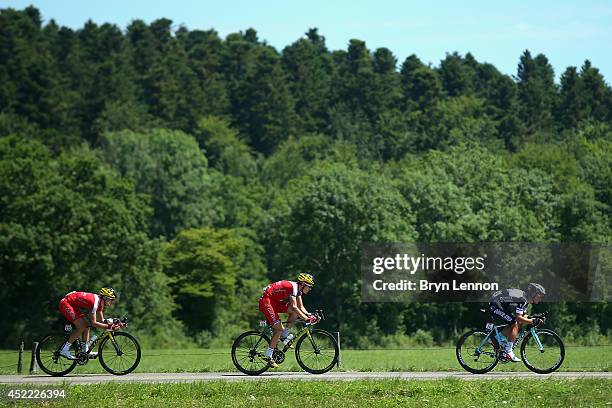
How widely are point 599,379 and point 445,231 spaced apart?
2208 inches

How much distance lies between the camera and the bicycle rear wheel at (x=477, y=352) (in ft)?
78.1

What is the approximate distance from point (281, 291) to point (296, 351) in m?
1.26

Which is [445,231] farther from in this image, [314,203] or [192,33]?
[192,33]

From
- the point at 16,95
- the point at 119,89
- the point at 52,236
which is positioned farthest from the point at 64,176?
the point at 119,89

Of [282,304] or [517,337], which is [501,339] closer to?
[517,337]

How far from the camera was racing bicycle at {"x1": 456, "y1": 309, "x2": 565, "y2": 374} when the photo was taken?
23625 millimetres

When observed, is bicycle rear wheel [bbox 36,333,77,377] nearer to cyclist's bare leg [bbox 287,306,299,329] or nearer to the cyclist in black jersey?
cyclist's bare leg [bbox 287,306,299,329]

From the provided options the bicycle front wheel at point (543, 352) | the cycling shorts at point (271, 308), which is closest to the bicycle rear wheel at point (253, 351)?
the cycling shorts at point (271, 308)

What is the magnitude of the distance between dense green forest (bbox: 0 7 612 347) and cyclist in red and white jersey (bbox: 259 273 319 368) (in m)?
41.7

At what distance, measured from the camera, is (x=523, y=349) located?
77.7 ft

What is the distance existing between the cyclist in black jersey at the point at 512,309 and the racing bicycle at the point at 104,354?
24.4ft

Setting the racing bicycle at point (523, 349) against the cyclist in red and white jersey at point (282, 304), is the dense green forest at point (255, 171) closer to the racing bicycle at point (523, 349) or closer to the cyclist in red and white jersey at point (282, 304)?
the racing bicycle at point (523, 349)

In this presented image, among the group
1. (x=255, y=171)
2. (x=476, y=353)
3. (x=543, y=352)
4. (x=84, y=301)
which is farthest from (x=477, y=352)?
(x=255, y=171)

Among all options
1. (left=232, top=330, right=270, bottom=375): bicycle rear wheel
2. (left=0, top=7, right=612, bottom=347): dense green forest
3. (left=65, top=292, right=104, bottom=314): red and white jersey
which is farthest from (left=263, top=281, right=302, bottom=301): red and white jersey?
(left=0, top=7, right=612, bottom=347): dense green forest
